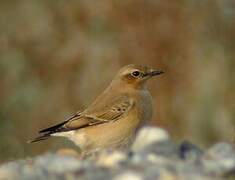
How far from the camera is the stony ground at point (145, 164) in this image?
9.77 meters

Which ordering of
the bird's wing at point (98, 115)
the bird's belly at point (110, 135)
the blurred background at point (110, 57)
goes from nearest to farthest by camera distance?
the bird's belly at point (110, 135) < the bird's wing at point (98, 115) < the blurred background at point (110, 57)

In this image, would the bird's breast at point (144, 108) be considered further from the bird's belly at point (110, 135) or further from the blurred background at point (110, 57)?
the blurred background at point (110, 57)

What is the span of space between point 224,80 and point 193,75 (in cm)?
109

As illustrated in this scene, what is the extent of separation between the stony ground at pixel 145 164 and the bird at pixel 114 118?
8.27 ft

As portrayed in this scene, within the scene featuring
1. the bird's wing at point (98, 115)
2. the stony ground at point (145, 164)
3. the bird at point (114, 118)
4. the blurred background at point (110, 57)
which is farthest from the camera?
the blurred background at point (110, 57)

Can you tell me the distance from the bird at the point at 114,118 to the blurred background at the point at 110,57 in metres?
3.93

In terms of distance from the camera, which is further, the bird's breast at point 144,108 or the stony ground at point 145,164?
the bird's breast at point 144,108

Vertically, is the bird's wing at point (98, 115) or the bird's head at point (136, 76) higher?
the bird's head at point (136, 76)

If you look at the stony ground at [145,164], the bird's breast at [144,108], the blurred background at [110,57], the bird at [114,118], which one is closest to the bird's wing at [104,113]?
the bird at [114,118]

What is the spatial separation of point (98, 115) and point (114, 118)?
0.30 meters

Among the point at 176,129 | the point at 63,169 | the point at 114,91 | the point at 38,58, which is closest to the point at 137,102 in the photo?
the point at 114,91

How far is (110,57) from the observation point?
21609 mm

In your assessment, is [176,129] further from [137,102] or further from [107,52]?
[137,102]

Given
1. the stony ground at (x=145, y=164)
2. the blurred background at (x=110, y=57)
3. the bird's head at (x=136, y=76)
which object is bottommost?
the stony ground at (x=145, y=164)
